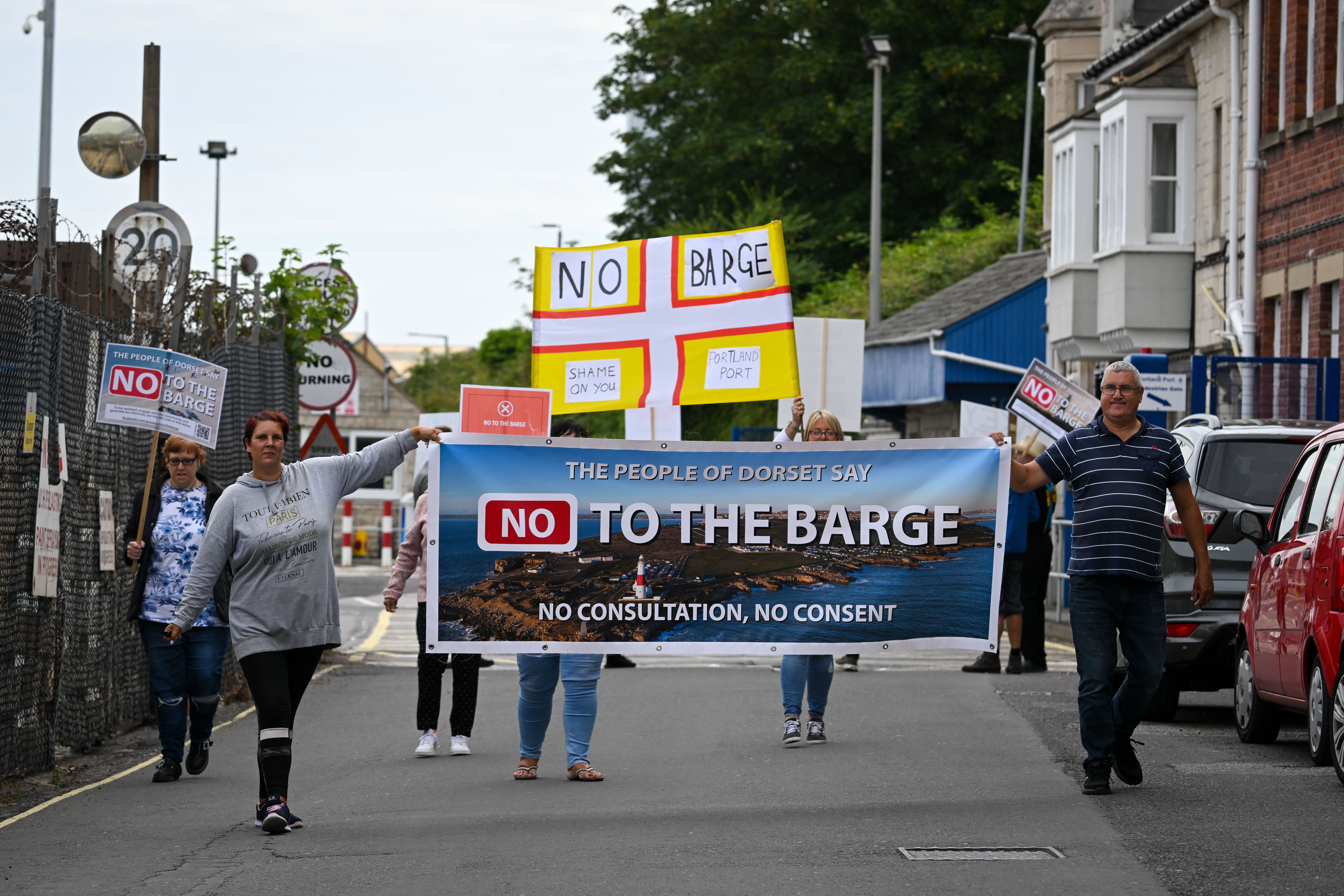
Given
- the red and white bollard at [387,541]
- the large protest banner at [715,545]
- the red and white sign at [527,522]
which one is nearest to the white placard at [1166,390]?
the large protest banner at [715,545]

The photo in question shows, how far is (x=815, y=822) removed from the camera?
29.6ft

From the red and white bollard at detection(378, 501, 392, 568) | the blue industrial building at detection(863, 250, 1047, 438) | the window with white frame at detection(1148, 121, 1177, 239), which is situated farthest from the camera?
the red and white bollard at detection(378, 501, 392, 568)

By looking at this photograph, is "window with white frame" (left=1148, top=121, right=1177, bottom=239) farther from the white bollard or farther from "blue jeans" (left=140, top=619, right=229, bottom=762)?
the white bollard

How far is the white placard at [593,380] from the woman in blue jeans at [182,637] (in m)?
4.32

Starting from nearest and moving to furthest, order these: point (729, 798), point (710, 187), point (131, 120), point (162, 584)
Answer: point (729, 798), point (162, 584), point (131, 120), point (710, 187)

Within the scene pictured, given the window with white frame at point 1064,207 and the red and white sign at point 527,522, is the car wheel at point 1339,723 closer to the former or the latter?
the red and white sign at point 527,522

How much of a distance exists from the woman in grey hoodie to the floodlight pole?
18925 mm

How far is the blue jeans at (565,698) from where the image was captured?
10445mm

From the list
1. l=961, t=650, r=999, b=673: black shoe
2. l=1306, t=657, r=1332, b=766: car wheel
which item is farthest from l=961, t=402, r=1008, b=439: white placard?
l=1306, t=657, r=1332, b=766: car wheel

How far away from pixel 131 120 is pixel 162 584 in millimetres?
8430

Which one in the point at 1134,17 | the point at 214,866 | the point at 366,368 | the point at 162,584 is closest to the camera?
the point at 214,866

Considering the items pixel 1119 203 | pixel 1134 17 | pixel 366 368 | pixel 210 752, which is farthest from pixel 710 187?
pixel 210 752

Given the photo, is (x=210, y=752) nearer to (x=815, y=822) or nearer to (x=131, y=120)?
(x=815, y=822)

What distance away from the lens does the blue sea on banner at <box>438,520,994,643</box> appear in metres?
10.1
